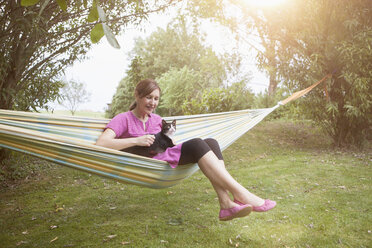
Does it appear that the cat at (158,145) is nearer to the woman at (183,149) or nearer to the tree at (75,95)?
the woman at (183,149)

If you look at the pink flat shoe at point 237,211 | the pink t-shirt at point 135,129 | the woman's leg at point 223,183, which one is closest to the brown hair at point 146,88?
the pink t-shirt at point 135,129

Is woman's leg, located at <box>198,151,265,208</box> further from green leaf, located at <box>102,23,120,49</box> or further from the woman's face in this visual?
green leaf, located at <box>102,23,120,49</box>

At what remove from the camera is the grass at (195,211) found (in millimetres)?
1874

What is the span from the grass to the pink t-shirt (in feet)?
1.85

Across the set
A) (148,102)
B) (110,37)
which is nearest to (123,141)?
(148,102)

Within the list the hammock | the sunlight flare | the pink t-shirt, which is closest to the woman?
the pink t-shirt

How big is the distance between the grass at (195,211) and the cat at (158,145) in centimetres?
57

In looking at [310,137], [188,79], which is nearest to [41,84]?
[310,137]

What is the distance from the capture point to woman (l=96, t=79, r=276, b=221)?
1510 mm

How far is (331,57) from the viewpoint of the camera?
403 cm

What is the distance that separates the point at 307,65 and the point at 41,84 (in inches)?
142

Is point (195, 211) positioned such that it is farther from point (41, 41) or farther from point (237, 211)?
point (41, 41)

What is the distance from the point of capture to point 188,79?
952 centimetres

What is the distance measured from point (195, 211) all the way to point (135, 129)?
2.97 feet
